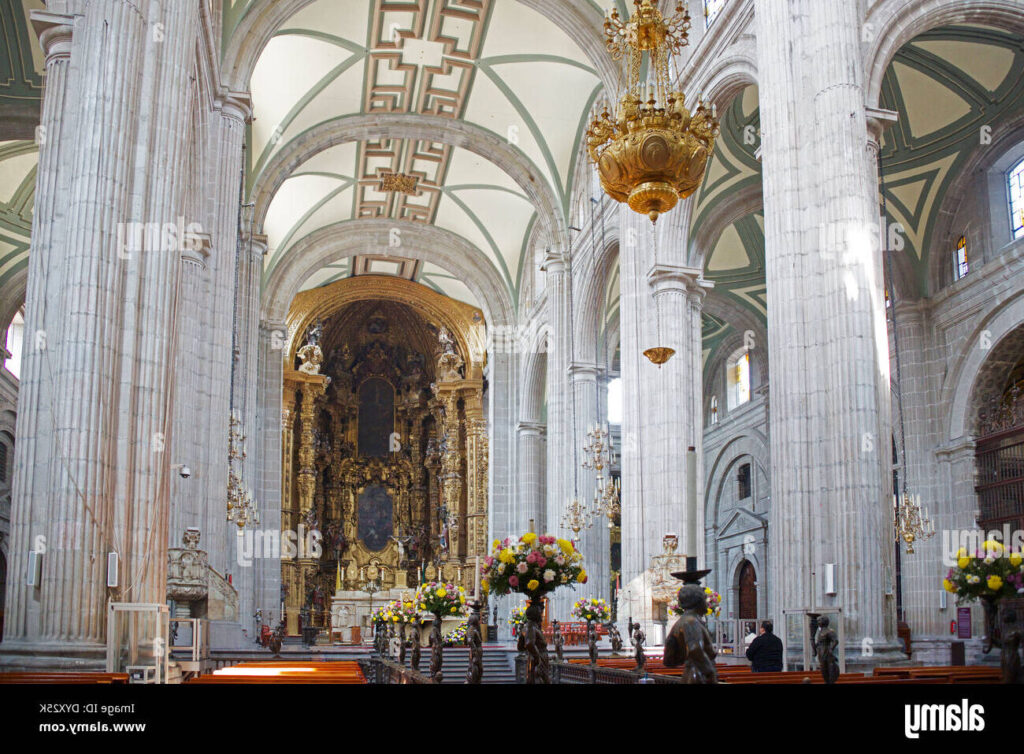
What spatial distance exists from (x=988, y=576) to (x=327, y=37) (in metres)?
17.8

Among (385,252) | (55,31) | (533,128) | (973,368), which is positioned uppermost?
(533,128)

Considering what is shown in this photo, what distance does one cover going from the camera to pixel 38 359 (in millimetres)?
8930

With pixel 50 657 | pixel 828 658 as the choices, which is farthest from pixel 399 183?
pixel 828 658

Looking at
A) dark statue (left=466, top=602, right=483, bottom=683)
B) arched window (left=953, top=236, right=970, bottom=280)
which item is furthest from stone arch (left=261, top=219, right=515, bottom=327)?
dark statue (left=466, top=602, right=483, bottom=683)

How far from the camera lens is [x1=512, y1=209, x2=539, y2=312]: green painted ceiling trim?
2869cm

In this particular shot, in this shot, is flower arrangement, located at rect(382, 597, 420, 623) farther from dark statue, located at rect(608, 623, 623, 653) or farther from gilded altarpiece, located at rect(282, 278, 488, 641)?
gilded altarpiece, located at rect(282, 278, 488, 641)

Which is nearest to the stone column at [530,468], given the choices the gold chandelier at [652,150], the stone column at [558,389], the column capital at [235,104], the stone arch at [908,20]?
the stone column at [558,389]

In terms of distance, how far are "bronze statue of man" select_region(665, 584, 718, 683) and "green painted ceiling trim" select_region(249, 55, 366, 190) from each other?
62.4 feet

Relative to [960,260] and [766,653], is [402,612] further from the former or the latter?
[960,260]

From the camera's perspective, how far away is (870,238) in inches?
464
